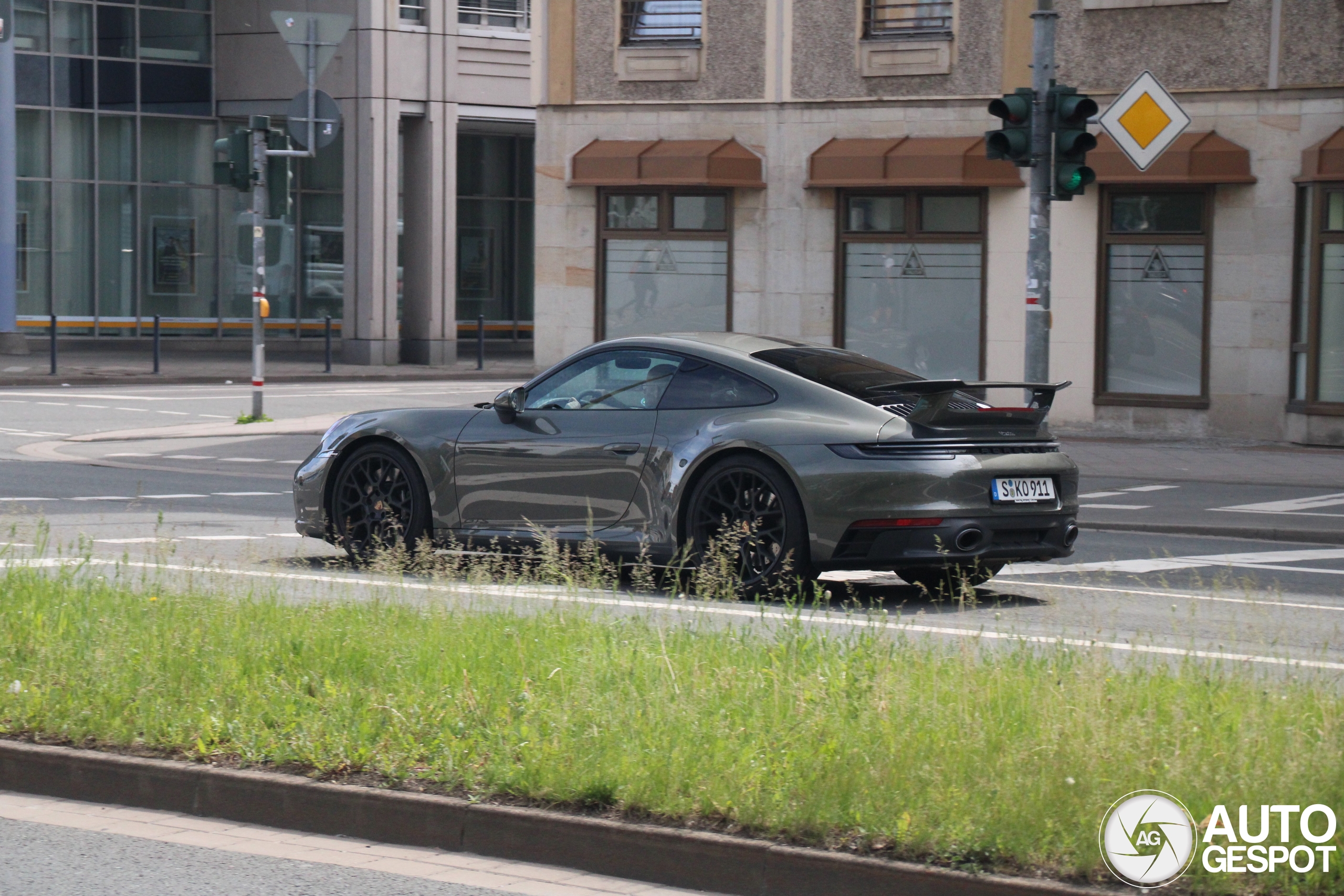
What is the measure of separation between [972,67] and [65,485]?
11986 millimetres

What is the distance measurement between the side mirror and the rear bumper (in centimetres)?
201

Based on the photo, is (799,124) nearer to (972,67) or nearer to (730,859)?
(972,67)

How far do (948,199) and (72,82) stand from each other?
76.9 ft

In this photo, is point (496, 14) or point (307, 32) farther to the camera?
point (496, 14)

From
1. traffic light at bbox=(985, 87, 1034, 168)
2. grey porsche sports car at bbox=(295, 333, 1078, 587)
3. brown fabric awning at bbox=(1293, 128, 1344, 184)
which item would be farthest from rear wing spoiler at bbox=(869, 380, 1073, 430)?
brown fabric awning at bbox=(1293, 128, 1344, 184)

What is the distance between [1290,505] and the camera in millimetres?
15758

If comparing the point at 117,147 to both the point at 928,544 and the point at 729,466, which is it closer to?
the point at 729,466

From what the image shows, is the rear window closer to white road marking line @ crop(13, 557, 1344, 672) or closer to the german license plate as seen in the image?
the german license plate

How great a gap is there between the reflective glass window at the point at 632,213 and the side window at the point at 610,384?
14491mm

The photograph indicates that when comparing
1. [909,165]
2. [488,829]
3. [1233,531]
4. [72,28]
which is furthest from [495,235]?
[488,829]

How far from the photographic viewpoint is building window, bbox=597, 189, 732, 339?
24344 mm

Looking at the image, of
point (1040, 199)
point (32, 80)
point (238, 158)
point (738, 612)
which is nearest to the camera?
point (738, 612)

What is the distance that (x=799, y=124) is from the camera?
23.7m

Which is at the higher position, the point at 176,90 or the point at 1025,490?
the point at 176,90
